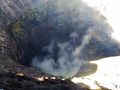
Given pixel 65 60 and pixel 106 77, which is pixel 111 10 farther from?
pixel 106 77

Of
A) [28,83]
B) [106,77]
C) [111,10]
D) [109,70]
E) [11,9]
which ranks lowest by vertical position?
[28,83]

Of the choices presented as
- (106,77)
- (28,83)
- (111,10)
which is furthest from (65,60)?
(28,83)

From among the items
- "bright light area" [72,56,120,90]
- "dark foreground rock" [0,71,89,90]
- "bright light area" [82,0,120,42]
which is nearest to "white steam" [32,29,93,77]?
"bright light area" [82,0,120,42]

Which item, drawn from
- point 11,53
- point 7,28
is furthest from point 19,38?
point 11,53

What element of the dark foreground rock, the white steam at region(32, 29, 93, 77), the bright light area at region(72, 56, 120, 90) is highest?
the white steam at region(32, 29, 93, 77)

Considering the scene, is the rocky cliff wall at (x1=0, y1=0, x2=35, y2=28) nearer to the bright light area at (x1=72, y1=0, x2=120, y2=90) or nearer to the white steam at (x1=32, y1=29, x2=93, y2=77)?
the white steam at (x1=32, y1=29, x2=93, y2=77)

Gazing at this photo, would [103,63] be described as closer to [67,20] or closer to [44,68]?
[44,68]
